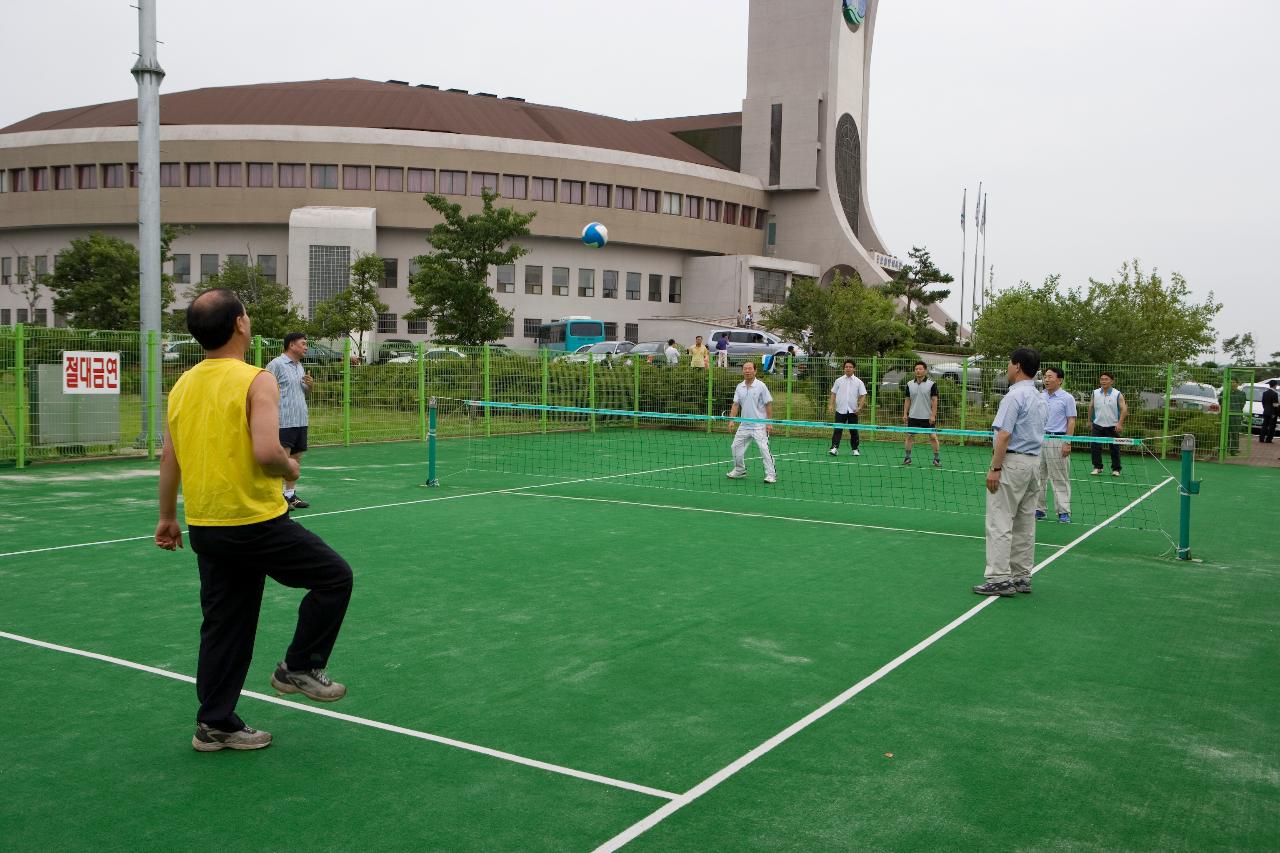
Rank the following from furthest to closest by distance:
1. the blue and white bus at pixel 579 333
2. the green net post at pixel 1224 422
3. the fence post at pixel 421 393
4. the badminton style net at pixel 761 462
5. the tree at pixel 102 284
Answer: the blue and white bus at pixel 579 333 < the tree at pixel 102 284 < the fence post at pixel 421 393 < the green net post at pixel 1224 422 < the badminton style net at pixel 761 462

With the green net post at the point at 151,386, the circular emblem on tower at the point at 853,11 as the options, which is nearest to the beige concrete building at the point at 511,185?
the circular emblem on tower at the point at 853,11

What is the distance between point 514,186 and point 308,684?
2498 inches

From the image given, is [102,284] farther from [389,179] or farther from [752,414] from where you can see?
[752,414]

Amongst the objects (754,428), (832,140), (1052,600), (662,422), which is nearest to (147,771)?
(1052,600)

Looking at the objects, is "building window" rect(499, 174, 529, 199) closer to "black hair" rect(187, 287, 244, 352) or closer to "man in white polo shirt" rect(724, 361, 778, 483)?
"man in white polo shirt" rect(724, 361, 778, 483)

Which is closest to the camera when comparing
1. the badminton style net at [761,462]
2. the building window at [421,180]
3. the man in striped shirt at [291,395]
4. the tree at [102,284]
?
the man in striped shirt at [291,395]

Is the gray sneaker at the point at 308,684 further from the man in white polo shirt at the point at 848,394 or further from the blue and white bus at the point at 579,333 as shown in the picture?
the blue and white bus at the point at 579,333

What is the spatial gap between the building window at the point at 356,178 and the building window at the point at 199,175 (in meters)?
8.06

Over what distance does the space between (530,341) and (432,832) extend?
6491 cm

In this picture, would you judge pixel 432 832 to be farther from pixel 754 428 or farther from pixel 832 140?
pixel 832 140

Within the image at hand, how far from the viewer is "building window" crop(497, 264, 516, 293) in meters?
66.8

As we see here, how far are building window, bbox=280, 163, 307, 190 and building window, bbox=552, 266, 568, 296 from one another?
1625cm

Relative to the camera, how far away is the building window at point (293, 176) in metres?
63.6

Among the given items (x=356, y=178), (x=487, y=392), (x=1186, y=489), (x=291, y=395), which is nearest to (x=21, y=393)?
(x=291, y=395)
